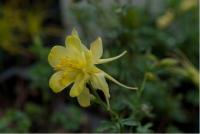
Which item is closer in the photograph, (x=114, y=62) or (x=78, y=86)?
(x=78, y=86)

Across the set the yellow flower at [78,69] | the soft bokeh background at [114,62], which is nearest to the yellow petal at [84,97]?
the yellow flower at [78,69]

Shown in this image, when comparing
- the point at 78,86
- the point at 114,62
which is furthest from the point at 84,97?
the point at 114,62

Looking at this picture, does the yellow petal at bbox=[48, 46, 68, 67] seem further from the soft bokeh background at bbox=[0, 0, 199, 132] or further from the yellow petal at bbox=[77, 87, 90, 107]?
the soft bokeh background at bbox=[0, 0, 199, 132]

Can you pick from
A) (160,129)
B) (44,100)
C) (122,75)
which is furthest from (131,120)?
(44,100)

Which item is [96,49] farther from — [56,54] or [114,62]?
[114,62]

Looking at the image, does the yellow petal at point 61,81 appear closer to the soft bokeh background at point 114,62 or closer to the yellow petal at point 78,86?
the yellow petal at point 78,86
